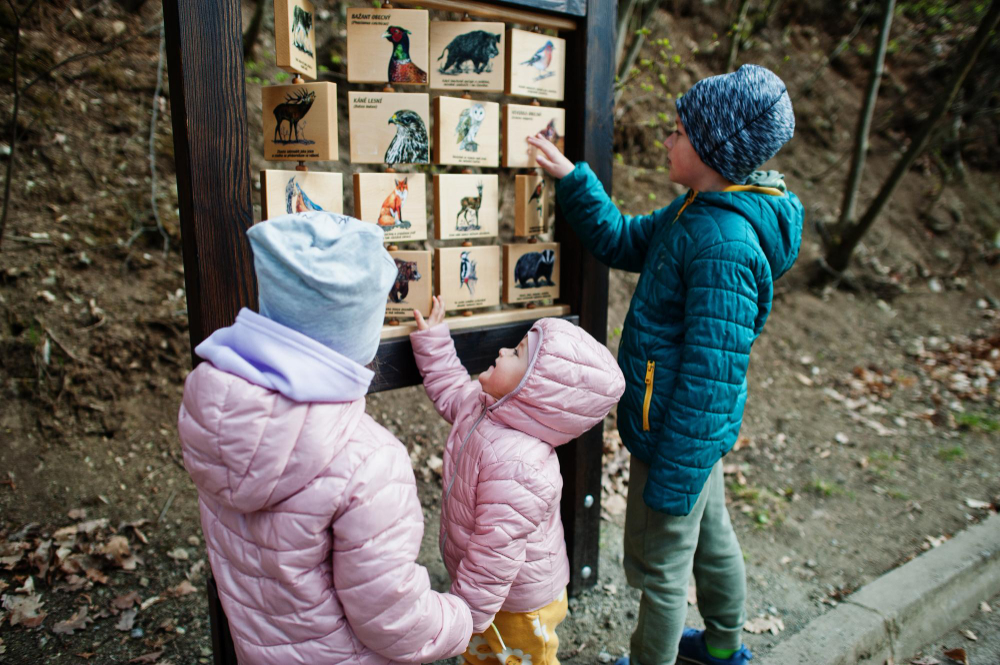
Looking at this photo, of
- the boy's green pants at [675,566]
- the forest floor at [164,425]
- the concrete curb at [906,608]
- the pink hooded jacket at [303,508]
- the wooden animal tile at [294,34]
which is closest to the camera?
the pink hooded jacket at [303,508]

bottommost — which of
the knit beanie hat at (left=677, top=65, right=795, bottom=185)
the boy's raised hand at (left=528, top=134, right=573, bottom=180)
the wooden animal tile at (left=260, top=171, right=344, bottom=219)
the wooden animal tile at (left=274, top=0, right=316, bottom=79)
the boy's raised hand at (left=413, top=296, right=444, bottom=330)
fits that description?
the boy's raised hand at (left=413, top=296, right=444, bottom=330)

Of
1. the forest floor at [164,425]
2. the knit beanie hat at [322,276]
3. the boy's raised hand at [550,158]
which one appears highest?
the boy's raised hand at [550,158]

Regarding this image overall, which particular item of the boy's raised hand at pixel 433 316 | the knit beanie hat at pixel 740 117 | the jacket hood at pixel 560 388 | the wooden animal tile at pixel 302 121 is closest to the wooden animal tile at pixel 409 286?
the boy's raised hand at pixel 433 316

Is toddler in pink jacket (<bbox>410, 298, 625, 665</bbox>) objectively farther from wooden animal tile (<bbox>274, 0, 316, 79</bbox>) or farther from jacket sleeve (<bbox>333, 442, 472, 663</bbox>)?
wooden animal tile (<bbox>274, 0, 316, 79</bbox>)

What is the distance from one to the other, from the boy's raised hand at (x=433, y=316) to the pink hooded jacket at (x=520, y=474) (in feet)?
1.23

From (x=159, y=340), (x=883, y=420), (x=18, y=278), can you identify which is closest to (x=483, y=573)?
(x=159, y=340)

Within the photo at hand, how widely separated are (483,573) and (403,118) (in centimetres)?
148

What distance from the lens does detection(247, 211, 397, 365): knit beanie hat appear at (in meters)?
1.33

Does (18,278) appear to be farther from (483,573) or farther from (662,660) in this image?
(662,660)

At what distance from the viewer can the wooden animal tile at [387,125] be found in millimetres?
2211

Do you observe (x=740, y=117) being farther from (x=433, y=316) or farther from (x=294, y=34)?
(x=294, y=34)

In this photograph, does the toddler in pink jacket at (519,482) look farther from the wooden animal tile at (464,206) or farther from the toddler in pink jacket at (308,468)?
the wooden animal tile at (464,206)

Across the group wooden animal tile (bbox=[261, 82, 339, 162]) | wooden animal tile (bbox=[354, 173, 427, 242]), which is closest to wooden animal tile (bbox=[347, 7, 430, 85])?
wooden animal tile (bbox=[261, 82, 339, 162])

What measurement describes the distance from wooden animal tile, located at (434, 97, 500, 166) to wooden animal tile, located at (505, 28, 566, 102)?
0.47 ft
